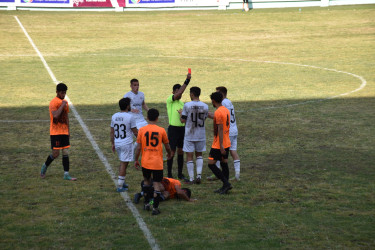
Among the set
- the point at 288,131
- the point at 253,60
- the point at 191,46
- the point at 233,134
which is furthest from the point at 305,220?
the point at 191,46

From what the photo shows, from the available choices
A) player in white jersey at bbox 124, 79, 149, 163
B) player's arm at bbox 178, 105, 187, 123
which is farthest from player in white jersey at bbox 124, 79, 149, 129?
player's arm at bbox 178, 105, 187, 123

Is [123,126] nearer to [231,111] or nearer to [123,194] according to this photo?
[123,194]

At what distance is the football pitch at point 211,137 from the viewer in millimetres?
8898

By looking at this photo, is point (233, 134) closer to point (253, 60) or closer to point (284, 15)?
point (253, 60)

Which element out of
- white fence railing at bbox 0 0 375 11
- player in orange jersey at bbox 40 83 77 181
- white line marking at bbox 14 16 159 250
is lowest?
white line marking at bbox 14 16 159 250

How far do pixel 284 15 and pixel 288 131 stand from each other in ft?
111

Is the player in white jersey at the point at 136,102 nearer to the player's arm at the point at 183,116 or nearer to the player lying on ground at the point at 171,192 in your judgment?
the player's arm at the point at 183,116

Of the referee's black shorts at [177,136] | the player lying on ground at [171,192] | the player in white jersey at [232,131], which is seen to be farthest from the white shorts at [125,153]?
the player in white jersey at [232,131]

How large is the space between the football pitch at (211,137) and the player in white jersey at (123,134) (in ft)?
1.87

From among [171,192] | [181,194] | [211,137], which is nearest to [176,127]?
[171,192]

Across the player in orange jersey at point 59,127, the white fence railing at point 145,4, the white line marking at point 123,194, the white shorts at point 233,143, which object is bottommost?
the white line marking at point 123,194

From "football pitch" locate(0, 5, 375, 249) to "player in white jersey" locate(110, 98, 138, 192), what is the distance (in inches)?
22.4

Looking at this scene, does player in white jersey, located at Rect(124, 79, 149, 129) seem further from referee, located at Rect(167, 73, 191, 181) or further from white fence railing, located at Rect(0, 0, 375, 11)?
white fence railing, located at Rect(0, 0, 375, 11)

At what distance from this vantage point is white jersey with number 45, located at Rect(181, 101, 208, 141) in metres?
11.4
